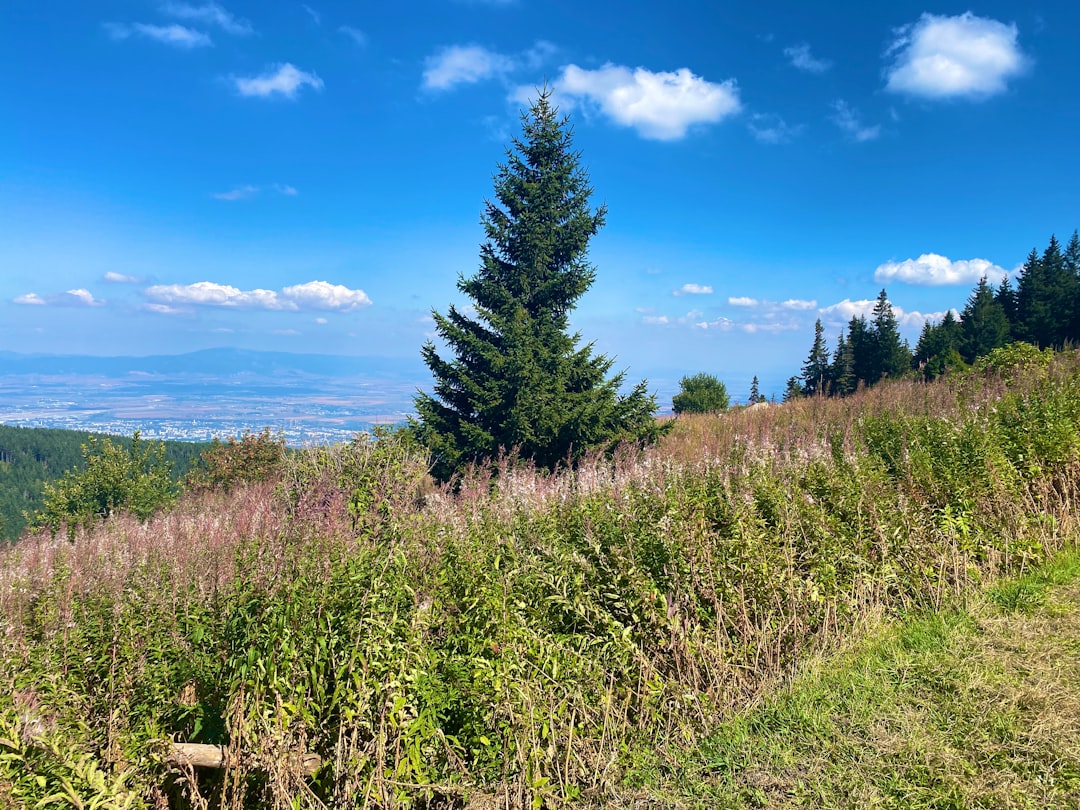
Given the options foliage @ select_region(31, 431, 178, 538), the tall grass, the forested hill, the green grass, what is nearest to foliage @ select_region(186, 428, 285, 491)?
foliage @ select_region(31, 431, 178, 538)

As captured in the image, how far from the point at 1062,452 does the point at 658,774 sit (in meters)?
5.49

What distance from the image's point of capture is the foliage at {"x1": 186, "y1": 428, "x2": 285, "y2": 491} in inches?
843

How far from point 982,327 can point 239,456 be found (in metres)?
41.6

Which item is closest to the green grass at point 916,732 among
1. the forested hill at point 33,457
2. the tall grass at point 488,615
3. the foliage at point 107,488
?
the tall grass at point 488,615

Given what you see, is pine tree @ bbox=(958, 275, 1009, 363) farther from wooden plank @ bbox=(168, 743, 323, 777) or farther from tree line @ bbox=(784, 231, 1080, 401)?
wooden plank @ bbox=(168, 743, 323, 777)

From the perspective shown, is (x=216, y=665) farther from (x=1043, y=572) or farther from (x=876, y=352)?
(x=876, y=352)

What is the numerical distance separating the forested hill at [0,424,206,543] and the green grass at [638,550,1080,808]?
2670 inches

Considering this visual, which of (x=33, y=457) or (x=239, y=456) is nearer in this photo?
(x=239, y=456)

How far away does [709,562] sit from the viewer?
4.01 metres

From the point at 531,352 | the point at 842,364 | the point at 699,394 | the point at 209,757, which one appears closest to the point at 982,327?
the point at 842,364

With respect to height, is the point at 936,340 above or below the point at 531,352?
above

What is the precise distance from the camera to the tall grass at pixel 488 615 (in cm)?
274

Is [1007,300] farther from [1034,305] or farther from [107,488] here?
[107,488]

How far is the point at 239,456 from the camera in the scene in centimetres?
2228
